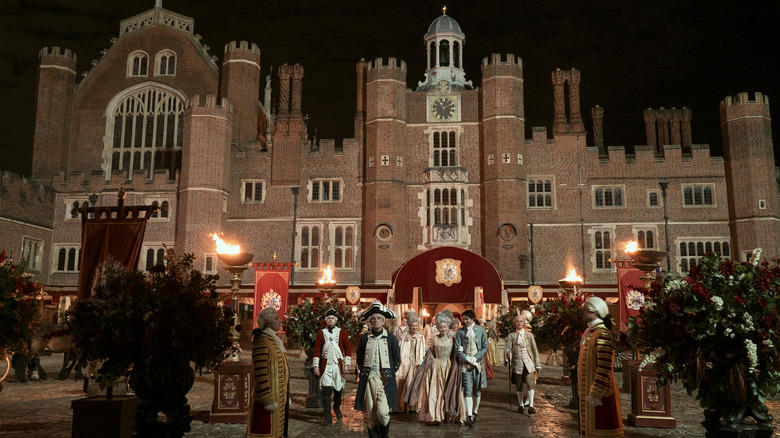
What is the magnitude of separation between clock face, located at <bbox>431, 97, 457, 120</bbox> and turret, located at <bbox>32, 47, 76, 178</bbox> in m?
20.6

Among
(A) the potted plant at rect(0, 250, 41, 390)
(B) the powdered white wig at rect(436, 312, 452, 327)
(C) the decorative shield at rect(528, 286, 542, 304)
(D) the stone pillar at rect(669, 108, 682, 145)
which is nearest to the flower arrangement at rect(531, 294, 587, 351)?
(B) the powdered white wig at rect(436, 312, 452, 327)

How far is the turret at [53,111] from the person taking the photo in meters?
32.4

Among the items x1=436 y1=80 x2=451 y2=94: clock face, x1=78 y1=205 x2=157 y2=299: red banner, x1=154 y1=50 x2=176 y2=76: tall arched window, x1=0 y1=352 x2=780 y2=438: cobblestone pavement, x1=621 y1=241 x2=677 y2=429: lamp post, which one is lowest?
x1=0 y1=352 x2=780 y2=438: cobblestone pavement

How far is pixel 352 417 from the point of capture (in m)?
10.4

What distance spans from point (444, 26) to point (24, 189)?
74.7ft

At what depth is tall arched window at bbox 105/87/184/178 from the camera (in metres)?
33.4

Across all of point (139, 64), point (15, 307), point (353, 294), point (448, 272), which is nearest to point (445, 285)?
point (448, 272)

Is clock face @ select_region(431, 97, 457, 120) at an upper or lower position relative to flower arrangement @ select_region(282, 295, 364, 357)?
upper

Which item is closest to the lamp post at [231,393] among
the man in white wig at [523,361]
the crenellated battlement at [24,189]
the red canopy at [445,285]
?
the man in white wig at [523,361]

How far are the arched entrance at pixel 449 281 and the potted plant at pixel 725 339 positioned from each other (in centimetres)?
1900

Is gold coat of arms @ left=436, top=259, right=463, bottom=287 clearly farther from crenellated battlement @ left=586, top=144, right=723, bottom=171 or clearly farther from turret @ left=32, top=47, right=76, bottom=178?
turret @ left=32, top=47, right=76, bottom=178

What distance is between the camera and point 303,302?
12328mm

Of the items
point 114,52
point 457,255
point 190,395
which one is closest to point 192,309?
point 190,395

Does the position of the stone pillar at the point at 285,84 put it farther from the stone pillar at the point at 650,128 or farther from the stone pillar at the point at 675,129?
the stone pillar at the point at 675,129
